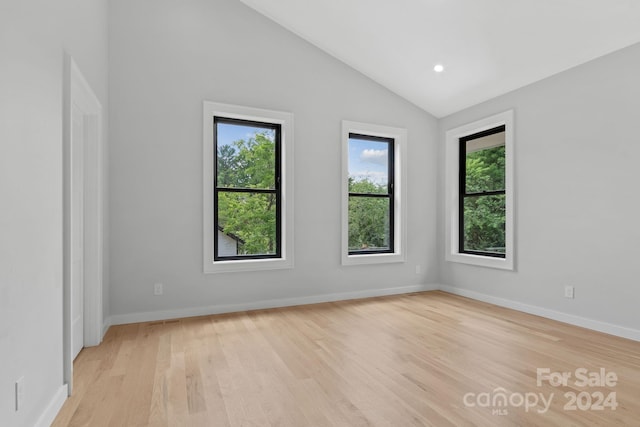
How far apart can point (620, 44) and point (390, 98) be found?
245cm

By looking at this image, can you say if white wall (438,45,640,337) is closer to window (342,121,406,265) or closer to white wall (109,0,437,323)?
window (342,121,406,265)

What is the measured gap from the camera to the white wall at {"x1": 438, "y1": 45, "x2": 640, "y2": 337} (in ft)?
10.2

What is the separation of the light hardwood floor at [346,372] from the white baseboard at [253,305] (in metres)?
0.11

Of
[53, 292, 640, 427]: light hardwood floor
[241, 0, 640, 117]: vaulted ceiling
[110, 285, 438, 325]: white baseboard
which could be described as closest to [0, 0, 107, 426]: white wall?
[53, 292, 640, 427]: light hardwood floor

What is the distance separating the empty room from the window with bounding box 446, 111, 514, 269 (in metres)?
0.03

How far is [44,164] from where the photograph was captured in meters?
1.79

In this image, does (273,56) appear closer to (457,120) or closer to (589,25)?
(457,120)

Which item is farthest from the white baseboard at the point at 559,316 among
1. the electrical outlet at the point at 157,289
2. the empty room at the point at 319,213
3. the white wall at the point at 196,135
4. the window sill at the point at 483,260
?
the electrical outlet at the point at 157,289

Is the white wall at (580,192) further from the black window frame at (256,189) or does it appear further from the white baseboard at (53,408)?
the white baseboard at (53,408)

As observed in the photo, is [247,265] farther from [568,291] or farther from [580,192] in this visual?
[580,192]

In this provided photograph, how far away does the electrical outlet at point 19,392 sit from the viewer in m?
1.49

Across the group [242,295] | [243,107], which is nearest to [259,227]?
[242,295]

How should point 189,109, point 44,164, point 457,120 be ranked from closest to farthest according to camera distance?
point 44,164
point 189,109
point 457,120

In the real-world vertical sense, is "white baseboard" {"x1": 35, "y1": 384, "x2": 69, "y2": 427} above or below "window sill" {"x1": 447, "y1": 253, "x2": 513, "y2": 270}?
below
